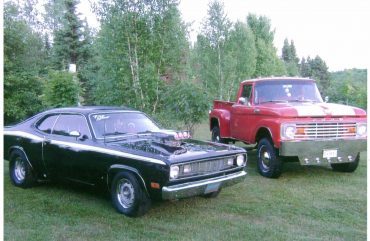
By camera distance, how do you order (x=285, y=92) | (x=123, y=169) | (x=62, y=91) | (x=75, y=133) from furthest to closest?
(x=62, y=91) < (x=285, y=92) < (x=75, y=133) < (x=123, y=169)

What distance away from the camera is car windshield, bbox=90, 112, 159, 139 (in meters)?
6.54

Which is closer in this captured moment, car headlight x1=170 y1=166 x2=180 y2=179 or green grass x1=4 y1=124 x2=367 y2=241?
green grass x1=4 y1=124 x2=367 y2=241

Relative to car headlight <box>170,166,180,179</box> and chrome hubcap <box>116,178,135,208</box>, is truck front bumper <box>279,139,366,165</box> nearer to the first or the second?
car headlight <box>170,166,180,179</box>

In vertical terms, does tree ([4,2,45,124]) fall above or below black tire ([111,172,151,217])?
above

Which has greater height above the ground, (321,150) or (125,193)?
(321,150)

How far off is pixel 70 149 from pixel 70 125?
0.52 meters

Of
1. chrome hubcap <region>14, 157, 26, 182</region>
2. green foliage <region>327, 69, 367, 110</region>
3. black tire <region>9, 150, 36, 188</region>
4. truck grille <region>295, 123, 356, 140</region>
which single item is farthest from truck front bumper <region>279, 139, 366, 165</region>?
green foliage <region>327, 69, 367, 110</region>

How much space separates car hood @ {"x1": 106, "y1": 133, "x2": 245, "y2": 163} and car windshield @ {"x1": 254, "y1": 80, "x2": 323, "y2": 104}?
312 cm

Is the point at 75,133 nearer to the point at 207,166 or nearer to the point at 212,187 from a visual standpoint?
the point at 207,166

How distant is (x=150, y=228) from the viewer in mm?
Result: 5379

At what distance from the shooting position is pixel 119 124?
6.79 meters

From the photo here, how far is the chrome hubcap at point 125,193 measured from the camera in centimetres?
587

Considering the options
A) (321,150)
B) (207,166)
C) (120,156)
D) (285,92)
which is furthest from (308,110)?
(120,156)

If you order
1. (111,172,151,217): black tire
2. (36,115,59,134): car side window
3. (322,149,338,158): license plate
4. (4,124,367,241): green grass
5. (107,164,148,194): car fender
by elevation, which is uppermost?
(36,115,59,134): car side window
